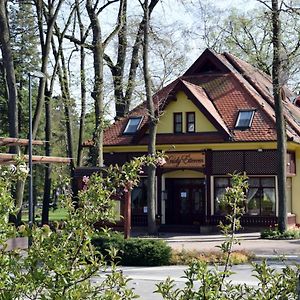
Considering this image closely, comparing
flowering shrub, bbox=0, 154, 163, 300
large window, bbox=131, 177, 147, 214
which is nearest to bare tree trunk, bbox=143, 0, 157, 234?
large window, bbox=131, 177, 147, 214

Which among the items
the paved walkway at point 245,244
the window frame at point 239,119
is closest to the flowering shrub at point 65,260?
the paved walkway at point 245,244

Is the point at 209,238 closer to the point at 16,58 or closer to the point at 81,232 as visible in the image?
the point at 16,58

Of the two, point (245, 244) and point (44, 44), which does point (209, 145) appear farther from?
point (44, 44)

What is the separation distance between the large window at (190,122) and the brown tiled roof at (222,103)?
0.50 meters

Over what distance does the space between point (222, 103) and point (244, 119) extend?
6.19ft

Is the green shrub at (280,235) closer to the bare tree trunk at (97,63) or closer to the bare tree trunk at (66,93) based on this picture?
the bare tree trunk at (97,63)

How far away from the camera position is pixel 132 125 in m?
36.7

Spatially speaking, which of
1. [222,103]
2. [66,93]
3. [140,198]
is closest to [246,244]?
[140,198]

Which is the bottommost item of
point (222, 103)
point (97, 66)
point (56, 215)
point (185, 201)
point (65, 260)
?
point (65, 260)

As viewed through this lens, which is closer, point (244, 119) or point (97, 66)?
point (97, 66)

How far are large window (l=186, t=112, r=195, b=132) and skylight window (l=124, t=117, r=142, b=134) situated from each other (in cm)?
349

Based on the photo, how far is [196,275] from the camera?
13.5 ft

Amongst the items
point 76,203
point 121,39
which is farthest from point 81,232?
point 121,39

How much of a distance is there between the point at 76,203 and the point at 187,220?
100 ft
